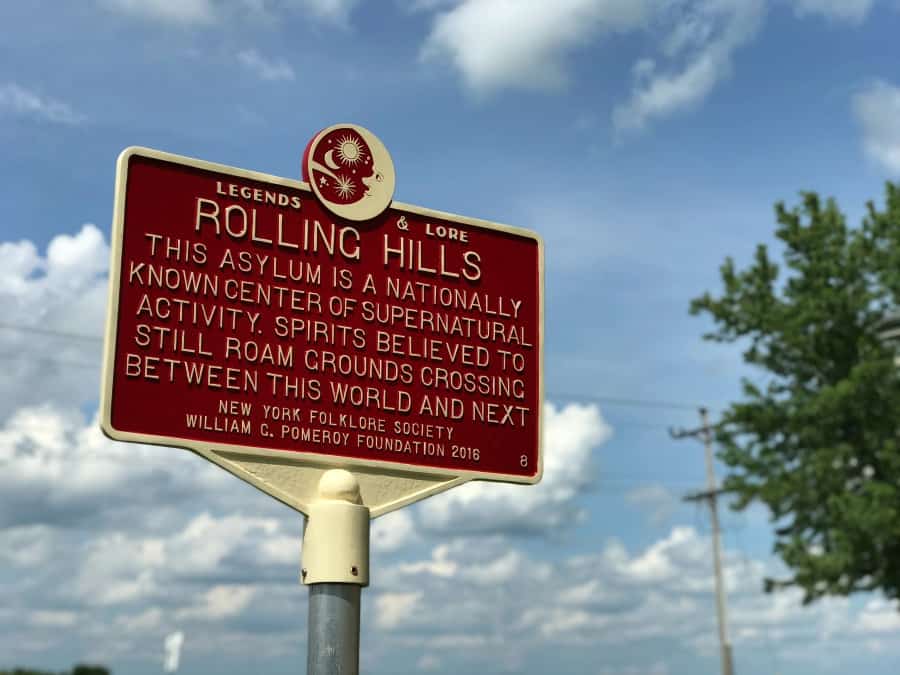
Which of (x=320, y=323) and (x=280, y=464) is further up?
(x=320, y=323)

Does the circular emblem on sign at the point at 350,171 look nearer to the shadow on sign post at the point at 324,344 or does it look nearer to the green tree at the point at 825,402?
the shadow on sign post at the point at 324,344

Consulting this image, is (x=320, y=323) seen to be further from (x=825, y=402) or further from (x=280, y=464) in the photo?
(x=825, y=402)

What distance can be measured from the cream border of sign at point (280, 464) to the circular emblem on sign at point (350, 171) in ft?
0.35

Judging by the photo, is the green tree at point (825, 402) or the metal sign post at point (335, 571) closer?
the metal sign post at point (335, 571)

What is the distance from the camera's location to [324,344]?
6.85m

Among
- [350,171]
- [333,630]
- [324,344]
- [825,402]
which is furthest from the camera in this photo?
[825,402]

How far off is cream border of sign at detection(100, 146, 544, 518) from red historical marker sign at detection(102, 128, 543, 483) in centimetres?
1

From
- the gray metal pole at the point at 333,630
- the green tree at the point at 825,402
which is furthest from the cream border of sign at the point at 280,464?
the green tree at the point at 825,402

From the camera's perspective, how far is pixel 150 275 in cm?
648

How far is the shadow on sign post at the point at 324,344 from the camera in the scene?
21.1 feet

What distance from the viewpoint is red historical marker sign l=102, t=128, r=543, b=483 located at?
21.1 ft

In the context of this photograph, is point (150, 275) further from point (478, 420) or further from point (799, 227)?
point (799, 227)

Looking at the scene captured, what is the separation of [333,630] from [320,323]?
6.00 feet

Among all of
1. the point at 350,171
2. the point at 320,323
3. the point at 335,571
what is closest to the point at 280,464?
the point at 335,571
